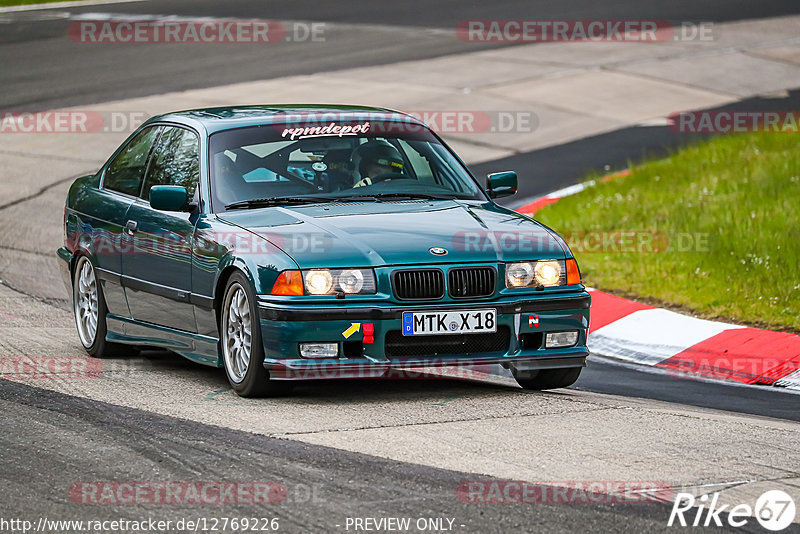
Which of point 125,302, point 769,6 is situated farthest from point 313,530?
point 769,6

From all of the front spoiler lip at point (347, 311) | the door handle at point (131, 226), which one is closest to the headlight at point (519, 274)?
the front spoiler lip at point (347, 311)

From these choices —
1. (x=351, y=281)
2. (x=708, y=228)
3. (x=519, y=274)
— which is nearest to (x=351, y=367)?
(x=351, y=281)

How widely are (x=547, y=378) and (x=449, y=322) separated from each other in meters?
1.01

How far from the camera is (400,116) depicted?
889 cm

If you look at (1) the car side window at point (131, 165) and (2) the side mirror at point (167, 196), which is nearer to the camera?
(2) the side mirror at point (167, 196)

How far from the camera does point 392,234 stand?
735 centimetres

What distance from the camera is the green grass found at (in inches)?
418

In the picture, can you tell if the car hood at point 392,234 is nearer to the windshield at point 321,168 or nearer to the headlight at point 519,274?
the headlight at point 519,274

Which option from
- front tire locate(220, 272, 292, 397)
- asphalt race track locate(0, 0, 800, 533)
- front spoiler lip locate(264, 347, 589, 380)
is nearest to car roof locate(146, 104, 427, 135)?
front tire locate(220, 272, 292, 397)

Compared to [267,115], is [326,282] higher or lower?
lower

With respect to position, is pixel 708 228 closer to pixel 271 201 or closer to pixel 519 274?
pixel 519 274

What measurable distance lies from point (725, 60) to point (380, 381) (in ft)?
60.0

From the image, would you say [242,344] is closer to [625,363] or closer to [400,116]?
[400,116]

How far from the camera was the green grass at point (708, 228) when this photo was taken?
10609mm
